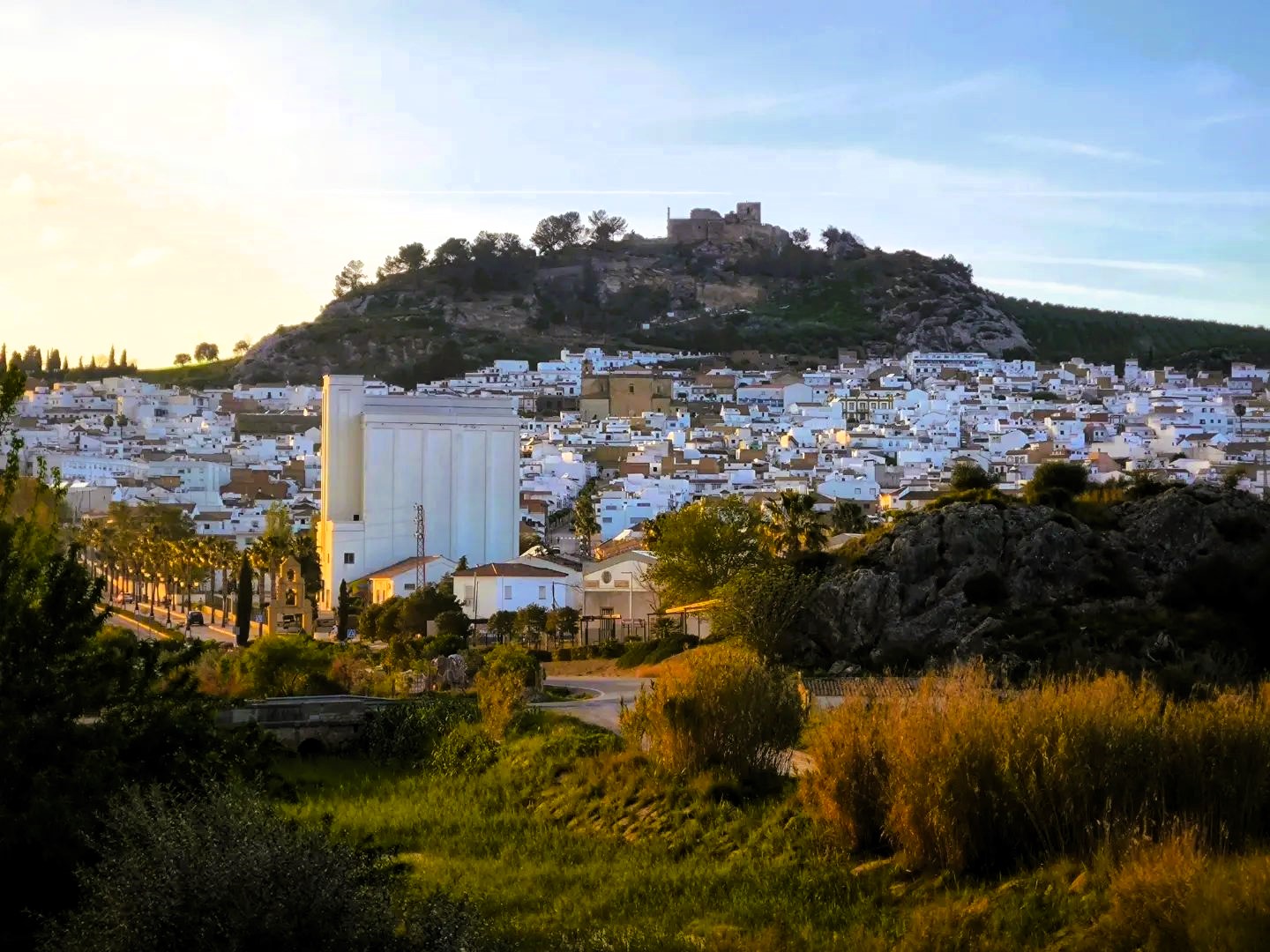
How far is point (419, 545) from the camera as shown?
4966cm

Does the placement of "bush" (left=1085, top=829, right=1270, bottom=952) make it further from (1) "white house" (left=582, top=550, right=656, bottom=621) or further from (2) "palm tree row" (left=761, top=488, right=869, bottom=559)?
(1) "white house" (left=582, top=550, right=656, bottom=621)

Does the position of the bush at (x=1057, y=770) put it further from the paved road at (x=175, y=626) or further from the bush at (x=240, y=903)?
the paved road at (x=175, y=626)

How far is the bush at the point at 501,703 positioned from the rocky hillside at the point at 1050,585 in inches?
251

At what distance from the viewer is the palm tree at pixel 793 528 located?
1350 inches

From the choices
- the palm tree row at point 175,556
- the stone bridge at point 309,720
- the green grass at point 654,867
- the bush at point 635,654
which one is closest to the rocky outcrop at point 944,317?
the palm tree row at point 175,556

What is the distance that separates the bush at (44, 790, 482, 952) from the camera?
306 inches

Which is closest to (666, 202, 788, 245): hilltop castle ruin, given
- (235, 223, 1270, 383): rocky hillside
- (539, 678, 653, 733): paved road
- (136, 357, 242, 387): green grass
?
(235, 223, 1270, 383): rocky hillside

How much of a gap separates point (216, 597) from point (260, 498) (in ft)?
57.2

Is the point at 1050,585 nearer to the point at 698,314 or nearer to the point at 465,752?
the point at 465,752

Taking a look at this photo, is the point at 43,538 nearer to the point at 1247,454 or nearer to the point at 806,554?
the point at 806,554

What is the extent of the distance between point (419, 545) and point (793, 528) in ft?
58.9

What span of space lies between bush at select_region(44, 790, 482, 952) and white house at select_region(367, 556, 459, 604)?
36.4 meters

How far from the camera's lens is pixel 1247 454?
257ft

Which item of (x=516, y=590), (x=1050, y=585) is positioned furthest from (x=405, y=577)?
(x=1050, y=585)
